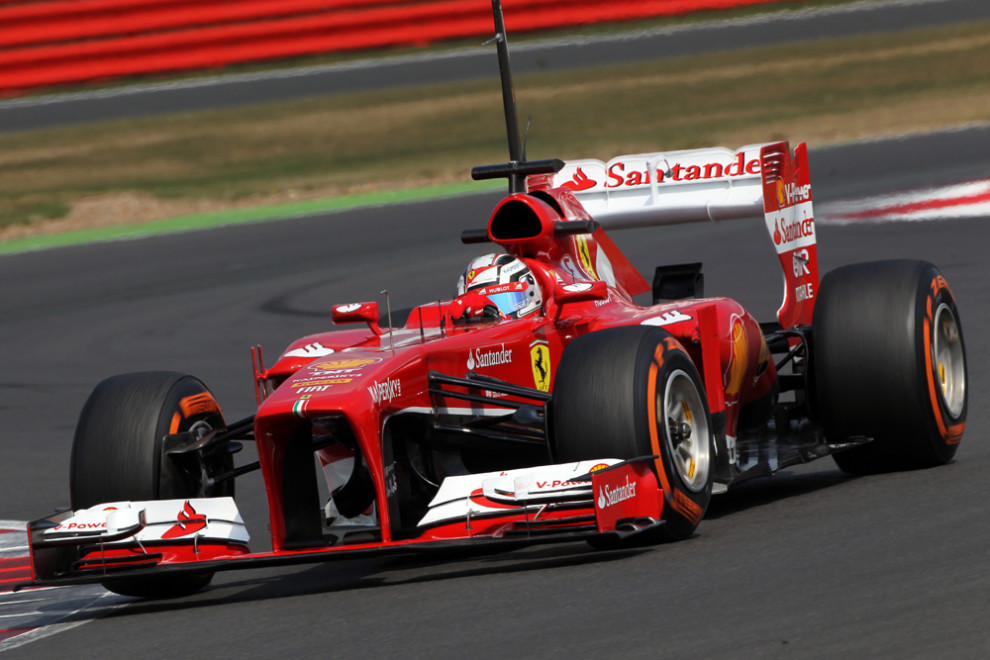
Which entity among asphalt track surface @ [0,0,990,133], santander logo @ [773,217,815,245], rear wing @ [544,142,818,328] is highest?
asphalt track surface @ [0,0,990,133]

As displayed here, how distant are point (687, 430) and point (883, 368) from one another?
139 centimetres

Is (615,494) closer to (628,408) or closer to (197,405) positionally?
(628,408)

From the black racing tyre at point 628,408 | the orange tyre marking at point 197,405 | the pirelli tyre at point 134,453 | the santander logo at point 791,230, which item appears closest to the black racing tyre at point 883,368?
the santander logo at point 791,230

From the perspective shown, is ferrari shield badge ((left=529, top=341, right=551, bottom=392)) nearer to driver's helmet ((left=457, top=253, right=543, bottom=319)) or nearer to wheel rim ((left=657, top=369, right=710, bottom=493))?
driver's helmet ((left=457, top=253, right=543, bottom=319))

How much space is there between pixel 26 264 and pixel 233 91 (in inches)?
358

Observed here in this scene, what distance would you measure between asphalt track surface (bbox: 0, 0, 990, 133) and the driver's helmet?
1912cm

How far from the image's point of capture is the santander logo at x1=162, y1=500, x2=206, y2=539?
6.61 m

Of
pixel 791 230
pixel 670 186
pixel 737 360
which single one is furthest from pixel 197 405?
pixel 791 230

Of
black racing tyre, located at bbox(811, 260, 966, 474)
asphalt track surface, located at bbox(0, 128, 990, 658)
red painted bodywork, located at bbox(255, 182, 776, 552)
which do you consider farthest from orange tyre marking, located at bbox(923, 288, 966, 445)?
red painted bodywork, located at bbox(255, 182, 776, 552)

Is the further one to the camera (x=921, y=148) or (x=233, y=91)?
(x=233, y=91)

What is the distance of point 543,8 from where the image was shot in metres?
27.2

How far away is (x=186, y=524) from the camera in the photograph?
665 centimetres

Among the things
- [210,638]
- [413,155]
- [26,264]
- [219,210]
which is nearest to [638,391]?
[210,638]

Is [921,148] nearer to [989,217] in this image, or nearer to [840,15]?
[989,217]
